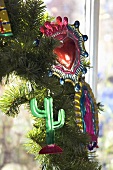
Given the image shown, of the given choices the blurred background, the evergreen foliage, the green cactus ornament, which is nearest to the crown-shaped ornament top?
the evergreen foliage

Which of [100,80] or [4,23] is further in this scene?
[100,80]

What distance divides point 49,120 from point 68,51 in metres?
0.25

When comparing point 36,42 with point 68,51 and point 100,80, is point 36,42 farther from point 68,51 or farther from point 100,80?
point 100,80

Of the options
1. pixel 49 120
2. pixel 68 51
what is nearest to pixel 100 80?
pixel 68 51

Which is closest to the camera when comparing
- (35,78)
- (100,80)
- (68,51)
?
(35,78)

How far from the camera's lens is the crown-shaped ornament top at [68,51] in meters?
1.10

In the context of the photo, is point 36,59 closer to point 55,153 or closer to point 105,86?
point 55,153

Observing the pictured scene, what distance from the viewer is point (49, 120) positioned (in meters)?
0.97

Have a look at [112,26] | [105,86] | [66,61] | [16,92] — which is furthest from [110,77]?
[16,92]

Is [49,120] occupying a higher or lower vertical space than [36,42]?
lower

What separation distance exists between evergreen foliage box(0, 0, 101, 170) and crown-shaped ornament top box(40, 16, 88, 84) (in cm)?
5

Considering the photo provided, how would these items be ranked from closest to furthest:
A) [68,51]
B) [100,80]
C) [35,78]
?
[35,78] < [68,51] < [100,80]

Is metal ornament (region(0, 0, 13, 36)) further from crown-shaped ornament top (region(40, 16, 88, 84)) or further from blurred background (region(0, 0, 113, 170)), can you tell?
blurred background (region(0, 0, 113, 170))

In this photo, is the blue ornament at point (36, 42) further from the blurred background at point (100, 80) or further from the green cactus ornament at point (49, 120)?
the blurred background at point (100, 80)
